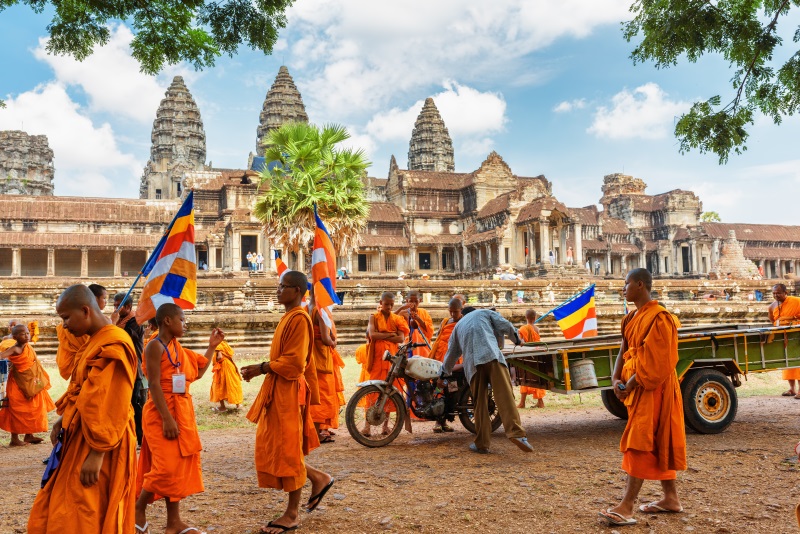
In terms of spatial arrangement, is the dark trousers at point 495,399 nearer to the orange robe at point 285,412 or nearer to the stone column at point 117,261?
the orange robe at point 285,412

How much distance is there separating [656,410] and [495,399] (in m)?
2.07

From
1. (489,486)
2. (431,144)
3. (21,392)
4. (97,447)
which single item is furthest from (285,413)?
(431,144)

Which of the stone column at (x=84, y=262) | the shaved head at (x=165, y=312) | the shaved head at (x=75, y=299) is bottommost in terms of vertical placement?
the shaved head at (x=165, y=312)

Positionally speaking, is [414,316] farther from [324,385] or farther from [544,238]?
[544,238]

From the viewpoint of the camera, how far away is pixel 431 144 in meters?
59.1

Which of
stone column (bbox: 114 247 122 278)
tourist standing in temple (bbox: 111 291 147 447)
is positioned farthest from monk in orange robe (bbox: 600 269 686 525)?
stone column (bbox: 114 247 122 278)

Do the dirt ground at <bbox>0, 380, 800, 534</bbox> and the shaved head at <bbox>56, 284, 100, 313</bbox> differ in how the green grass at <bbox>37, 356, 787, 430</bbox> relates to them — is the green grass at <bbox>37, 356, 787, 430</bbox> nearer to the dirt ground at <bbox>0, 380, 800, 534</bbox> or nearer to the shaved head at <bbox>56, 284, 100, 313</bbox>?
the dirt ground at <bbox>0, 380, 800, 534</bbox>

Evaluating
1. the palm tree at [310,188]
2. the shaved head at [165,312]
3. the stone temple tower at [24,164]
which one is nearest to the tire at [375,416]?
the shaved head at [165,312]

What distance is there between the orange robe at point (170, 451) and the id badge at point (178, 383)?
0.04 meters

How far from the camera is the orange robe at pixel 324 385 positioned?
257 inches

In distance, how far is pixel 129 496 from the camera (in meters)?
3.06

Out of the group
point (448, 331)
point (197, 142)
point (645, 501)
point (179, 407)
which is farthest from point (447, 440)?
point (197, 142)

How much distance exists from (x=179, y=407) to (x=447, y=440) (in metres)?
3.70

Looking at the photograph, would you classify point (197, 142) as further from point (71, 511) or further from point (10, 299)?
point (71, 511)
